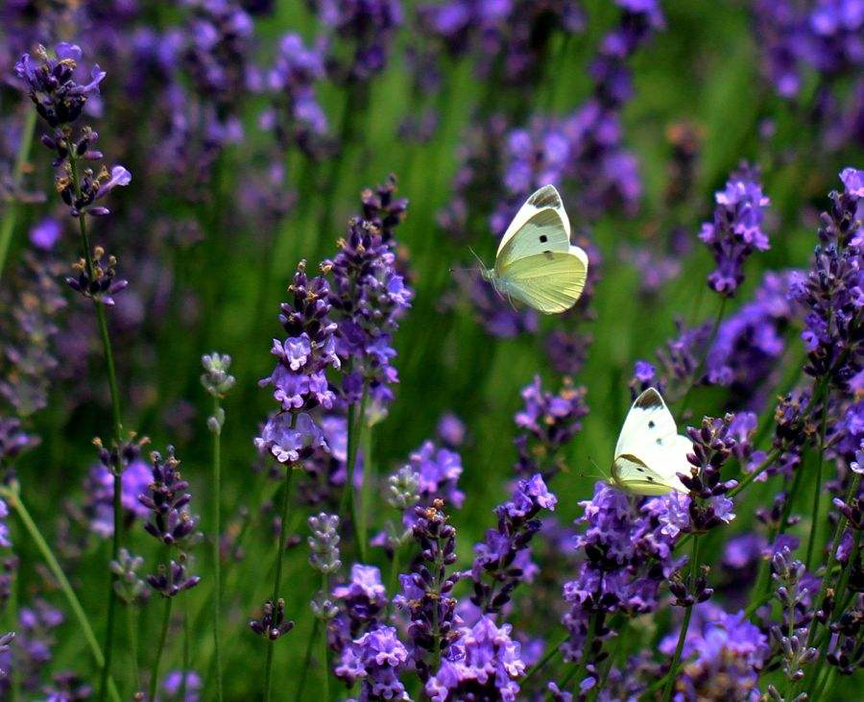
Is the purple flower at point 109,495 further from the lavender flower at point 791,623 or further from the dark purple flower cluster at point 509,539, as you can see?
the lavender flower at point 791,623

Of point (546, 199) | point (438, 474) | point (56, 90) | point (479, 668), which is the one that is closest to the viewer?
point (479, 668)

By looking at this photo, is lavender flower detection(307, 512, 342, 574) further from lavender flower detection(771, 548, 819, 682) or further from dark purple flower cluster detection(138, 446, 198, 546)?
lavender flower detection(771, 548, 819, 682)

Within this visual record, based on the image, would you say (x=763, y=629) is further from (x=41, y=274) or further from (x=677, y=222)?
(x=677, y=222)

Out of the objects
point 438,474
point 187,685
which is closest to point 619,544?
point 438,474

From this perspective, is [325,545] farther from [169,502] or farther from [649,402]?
[649,402]

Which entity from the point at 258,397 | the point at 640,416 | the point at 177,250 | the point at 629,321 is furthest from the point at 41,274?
the point at 629,321

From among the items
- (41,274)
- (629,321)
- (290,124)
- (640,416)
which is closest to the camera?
(640,416)

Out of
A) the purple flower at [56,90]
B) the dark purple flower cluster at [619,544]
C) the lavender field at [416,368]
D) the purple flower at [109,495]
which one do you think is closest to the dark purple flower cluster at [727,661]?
the lavender field at [416,368]
